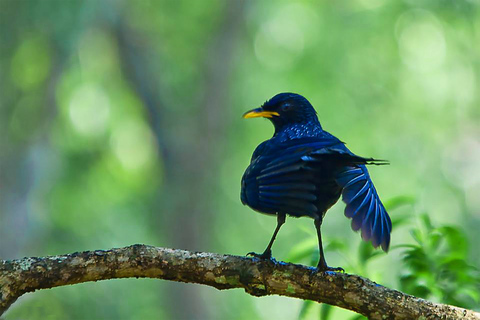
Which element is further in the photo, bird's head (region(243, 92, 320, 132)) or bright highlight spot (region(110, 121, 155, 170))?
bright highlight spot (region(110, 121, 155, 170))

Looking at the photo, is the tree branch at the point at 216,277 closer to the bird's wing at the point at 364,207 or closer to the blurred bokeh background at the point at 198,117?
the bird's wing at the point at 364,207

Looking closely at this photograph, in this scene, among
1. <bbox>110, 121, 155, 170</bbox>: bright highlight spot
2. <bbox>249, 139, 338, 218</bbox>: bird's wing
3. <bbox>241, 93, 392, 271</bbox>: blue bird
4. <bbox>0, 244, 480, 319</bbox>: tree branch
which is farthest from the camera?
<bbox>110, 121, 155, 170</bbox>: bright highlight spot

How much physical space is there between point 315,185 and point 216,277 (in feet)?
2.56

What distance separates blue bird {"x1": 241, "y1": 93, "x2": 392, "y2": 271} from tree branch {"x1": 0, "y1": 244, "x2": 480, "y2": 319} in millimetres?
158

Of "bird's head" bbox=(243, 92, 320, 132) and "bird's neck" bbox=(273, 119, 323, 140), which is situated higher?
"bird's head" bbox=(243, 92, 320, 132)

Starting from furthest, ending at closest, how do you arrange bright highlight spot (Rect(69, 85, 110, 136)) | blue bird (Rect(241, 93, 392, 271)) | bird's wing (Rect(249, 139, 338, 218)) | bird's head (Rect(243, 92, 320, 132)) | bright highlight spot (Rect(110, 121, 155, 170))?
bright highlight spot (Rect(110, 121, 155, 170)) → bright highlight spot (Rect(69, 85, 110, 136)) → bird's head (Rect(243, 92, 320, 132)) → bird's wing (Rect(249, 139, 338, 218)) → blue bird (Rect(241, 93, 392, 271))

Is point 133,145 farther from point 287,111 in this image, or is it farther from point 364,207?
point 364,207

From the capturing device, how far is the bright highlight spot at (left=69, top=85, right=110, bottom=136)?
13820 mm

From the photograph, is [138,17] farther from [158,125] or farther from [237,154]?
[237,154]

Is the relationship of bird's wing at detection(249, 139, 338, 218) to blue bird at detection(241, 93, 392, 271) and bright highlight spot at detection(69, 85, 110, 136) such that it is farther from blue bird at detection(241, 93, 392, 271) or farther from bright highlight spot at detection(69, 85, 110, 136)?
bright highlight spot at detection(69, 85, 110, 136)

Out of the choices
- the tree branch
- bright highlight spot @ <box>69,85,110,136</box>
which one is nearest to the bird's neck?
the tree branch

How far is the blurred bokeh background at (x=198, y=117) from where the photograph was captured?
11.0 meters

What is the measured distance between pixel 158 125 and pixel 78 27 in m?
3.16

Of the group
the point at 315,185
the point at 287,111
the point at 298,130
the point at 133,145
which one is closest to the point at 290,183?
the point at 315,185
